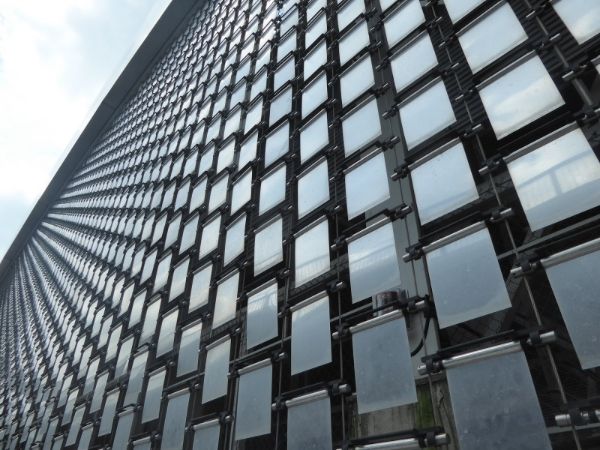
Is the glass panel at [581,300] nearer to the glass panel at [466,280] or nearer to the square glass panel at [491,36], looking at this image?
the glass panel at [466,280]

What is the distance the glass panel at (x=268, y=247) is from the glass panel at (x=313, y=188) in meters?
0.60

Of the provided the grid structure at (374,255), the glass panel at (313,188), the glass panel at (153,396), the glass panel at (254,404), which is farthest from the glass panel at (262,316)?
the glass panel at (153,396)

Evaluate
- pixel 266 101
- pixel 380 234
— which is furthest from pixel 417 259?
pixel 266 101

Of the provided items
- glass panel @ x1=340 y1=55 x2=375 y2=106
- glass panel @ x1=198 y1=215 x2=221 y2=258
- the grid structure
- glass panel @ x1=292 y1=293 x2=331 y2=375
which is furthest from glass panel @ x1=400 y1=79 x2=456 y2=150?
glass panel @ x1=198 y1=215 x2=221 y2=258

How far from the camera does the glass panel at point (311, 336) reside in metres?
6.43

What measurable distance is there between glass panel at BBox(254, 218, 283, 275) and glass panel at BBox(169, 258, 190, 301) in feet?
9.23

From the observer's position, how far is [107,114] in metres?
44.2

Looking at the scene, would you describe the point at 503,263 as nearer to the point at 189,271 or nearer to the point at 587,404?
the point at 587,404

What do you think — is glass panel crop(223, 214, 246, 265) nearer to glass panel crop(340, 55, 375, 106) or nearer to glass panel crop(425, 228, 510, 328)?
glass panel crop(340, 55, 375, 106)

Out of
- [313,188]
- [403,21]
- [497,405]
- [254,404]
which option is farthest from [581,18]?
[254,404]

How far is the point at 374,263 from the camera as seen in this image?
6562 millimetres

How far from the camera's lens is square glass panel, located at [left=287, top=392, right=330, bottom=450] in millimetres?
5762

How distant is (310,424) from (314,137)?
18.4 feet

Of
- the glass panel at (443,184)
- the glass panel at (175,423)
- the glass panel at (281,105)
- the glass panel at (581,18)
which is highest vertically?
the glass panel at (281,105)
